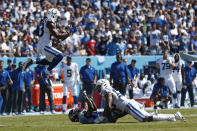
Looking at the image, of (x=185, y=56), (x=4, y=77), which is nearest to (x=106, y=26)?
(x=185, y=56)

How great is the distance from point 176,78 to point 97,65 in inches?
150

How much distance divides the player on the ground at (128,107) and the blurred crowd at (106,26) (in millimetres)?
9697

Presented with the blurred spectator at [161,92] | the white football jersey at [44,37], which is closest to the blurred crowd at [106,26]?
the blurred spectator at [161,92]

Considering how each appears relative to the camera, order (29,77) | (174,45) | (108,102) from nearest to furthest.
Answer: (108,102)
(29,77)
(174,45)

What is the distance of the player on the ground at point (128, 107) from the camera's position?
496 inches

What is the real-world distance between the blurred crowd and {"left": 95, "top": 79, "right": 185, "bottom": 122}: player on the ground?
382 inches

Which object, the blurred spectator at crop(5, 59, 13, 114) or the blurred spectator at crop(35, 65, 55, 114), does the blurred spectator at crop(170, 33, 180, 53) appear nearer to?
the blurred spectator at crop(35, 65, 55, 114)

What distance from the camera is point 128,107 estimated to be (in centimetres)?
1270

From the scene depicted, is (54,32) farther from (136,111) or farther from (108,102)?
(136,111)

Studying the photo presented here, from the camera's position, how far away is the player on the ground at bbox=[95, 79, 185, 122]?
12594 millimetres

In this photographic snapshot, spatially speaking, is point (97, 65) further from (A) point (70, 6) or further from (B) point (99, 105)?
(A) point (70, 6)

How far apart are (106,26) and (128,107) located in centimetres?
1429

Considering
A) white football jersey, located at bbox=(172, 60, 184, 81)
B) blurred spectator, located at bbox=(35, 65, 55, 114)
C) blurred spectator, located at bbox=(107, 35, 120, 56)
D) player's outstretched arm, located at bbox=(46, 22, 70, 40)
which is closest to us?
player's outstretched arm, located at bbox=(46, 22, 70, 40)

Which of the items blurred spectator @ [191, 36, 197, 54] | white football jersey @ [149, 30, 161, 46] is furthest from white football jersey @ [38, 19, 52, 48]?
blurred spectator @ [191, 36, 197, 54]
